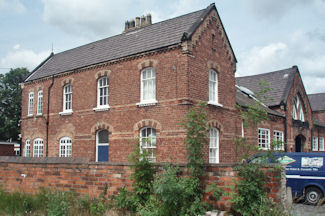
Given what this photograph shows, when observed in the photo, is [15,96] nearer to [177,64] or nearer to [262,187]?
[177,64]

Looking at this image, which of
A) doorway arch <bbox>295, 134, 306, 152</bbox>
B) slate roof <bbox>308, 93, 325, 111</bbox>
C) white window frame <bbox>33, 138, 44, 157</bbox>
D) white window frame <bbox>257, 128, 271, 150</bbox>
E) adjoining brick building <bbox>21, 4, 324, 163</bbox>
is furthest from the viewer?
slate roof <bbox>308, 93, 325, 111</bbox>

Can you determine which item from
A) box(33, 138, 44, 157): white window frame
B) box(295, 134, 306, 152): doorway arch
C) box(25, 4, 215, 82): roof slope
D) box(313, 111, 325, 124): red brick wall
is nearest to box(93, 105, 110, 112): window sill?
box(25, 4, 215, 82): roof slope

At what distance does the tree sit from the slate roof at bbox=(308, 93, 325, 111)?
36.3m

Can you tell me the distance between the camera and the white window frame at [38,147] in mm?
23291

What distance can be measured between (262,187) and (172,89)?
10262mm

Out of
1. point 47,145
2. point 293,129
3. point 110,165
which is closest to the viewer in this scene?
point 110,165

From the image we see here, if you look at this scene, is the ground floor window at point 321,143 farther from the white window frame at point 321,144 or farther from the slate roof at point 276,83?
the slate roof at point 276,83

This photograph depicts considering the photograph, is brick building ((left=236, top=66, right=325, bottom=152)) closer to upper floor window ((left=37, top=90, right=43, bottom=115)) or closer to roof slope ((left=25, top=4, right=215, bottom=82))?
roof slope ((left=25, top=4, right=215, bottom=82))

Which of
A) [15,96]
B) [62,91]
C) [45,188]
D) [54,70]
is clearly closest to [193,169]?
[45,188]

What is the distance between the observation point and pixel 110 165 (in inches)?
316

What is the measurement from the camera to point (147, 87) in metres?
17.3

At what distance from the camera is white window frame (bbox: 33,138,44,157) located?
76.4 feet

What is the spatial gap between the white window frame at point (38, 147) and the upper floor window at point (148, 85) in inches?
394

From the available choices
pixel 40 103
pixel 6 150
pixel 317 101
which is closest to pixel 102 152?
pixel 40 103
